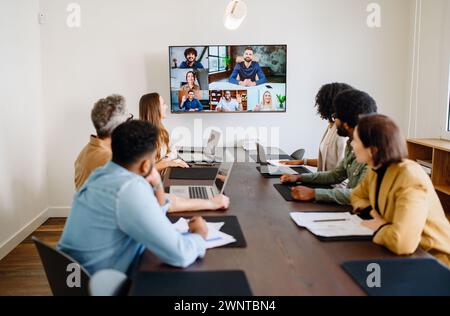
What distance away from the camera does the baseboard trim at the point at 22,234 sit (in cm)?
367

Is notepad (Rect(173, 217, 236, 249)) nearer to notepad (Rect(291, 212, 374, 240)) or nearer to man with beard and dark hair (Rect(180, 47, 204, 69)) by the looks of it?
notepad (Rect(291, 212, 374, 240))

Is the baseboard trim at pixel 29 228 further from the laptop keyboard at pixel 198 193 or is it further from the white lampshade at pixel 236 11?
the white lampshade at pixel 236 11

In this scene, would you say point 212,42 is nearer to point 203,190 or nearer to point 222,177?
point 222,177

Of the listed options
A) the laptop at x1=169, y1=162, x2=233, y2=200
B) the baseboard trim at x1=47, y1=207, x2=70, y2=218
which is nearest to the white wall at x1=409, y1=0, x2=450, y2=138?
the laptop at x1=169, y1=162, x2=233, y2=200

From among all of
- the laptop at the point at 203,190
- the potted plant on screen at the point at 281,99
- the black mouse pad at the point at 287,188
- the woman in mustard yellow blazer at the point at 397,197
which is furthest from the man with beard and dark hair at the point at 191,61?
the woman in mustard yellow blazer at the point at 397,197

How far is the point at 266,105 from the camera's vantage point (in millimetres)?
4438

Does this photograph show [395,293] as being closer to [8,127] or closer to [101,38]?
[8,127]

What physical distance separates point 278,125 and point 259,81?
1.84 feet

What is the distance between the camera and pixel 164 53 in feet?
15.0

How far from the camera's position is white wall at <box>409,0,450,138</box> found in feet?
13.4

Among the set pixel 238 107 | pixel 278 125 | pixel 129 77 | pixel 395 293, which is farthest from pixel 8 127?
pixel 395 293

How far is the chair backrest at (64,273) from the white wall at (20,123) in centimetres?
237

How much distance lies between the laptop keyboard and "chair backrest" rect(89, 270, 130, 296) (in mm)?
1073

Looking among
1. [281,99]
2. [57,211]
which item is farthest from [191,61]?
[57,211]
